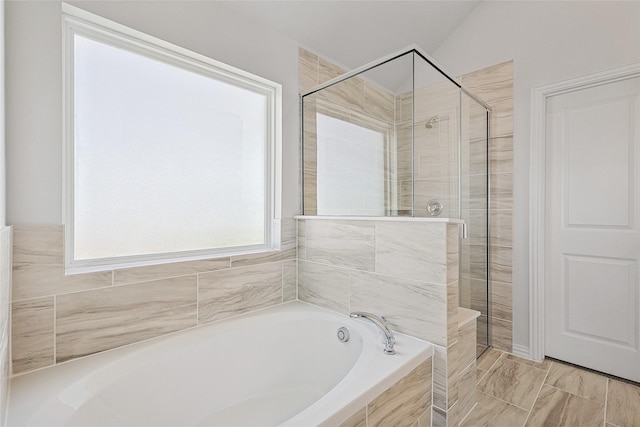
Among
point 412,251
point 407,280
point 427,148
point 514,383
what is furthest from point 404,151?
point 514,383

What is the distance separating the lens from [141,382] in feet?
4.25

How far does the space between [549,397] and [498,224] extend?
1.15 metres

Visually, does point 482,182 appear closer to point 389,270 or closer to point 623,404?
point 389,270

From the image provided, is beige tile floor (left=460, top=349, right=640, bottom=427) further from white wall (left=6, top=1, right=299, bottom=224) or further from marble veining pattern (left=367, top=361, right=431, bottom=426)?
white wall (left=6, top=1, right=299, bottom=224)

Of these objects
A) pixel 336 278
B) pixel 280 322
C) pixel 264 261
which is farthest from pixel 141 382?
pixel 336 278

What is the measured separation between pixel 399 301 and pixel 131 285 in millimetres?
1296

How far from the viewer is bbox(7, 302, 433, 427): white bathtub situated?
1.06 meters

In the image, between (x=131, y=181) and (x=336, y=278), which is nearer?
(x=131, y=181)

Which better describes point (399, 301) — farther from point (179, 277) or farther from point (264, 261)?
point (179, 277)

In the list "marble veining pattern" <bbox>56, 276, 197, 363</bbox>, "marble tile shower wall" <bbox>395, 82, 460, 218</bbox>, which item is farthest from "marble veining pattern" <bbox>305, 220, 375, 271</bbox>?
"marble veining pattern" <bbox>56, 276, 197, 363</bbox>

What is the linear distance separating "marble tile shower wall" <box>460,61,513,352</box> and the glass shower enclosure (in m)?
0.02

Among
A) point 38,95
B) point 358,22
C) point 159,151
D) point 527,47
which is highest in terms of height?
point 358,22

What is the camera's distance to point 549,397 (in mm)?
1824

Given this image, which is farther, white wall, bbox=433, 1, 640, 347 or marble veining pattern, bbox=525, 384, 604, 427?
white wall, bbox=433, 1, 640, 347
